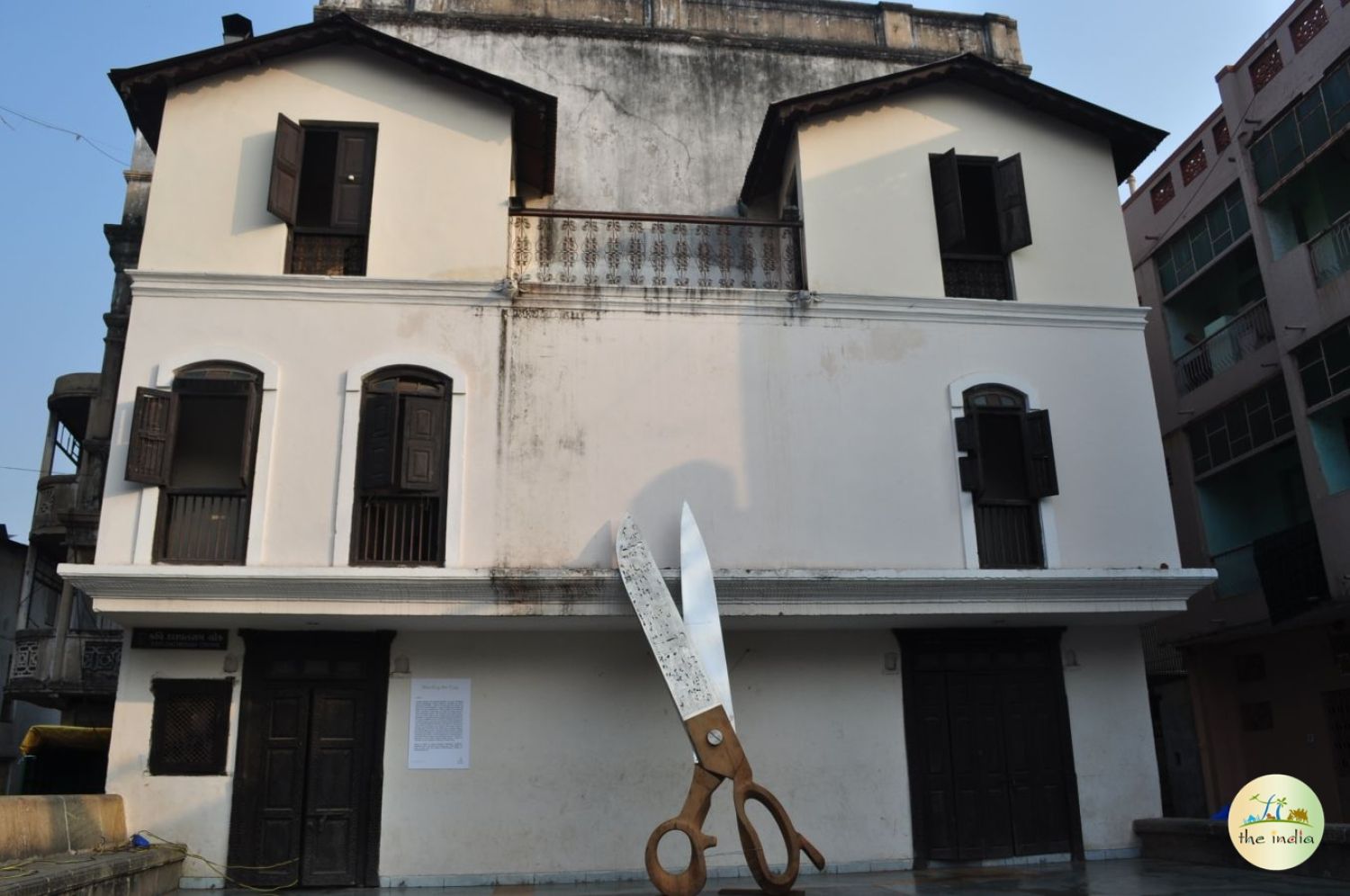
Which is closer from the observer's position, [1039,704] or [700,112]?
[1039,704]

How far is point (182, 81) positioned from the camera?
38.7 ft

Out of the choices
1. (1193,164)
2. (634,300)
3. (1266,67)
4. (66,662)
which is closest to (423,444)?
(634,300)

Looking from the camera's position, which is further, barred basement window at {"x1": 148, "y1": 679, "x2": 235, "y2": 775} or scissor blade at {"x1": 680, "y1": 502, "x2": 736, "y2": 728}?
barred basement window at {"x1": 148, "y1": 679, "x2": 235, "y2": 775}

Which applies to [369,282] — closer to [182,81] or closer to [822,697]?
[182,81]

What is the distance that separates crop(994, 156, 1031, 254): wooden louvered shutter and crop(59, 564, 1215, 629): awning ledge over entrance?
385cm

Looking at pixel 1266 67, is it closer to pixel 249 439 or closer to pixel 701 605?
pixel 701 605

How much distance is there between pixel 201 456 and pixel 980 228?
909cm

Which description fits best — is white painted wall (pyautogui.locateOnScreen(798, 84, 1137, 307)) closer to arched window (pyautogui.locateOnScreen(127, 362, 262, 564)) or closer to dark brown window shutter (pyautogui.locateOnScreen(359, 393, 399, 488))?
dark brown window shutter (pyautogui.locateOnScreen(359, 393, 399, 488))

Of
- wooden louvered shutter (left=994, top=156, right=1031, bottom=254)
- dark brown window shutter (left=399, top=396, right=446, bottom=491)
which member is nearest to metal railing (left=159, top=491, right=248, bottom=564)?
dark brown window shutter (left=399, top=396, right=446, bottom=491)

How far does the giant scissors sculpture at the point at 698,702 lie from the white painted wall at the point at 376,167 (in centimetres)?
372

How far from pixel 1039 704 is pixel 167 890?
349 inches

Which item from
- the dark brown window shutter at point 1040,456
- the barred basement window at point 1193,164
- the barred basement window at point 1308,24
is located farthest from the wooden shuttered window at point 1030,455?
the barred basement window at point 1193,164

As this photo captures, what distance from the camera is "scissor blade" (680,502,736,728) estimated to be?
9445mm

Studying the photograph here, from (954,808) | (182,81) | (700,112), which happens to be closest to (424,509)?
(182,81)
